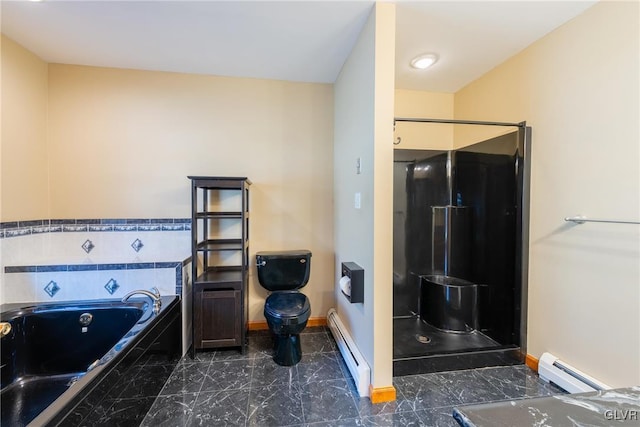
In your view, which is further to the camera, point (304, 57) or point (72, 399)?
point (304, 57)

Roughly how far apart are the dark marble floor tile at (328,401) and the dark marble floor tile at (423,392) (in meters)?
0.34

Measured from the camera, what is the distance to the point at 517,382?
1.77 m

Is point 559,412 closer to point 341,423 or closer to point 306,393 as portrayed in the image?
point 341,423

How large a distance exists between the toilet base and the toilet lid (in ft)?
0.68

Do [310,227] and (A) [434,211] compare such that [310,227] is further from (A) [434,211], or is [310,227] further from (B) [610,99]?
(B) [610,99]

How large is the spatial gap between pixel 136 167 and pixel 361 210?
205 centimetres

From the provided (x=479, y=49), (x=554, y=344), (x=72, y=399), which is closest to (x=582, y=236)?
(x=554, y=344)

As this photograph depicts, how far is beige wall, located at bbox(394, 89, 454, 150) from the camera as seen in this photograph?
9.01ft

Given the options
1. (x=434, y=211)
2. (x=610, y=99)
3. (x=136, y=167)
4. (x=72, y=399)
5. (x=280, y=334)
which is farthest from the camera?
(x=434, y=211)

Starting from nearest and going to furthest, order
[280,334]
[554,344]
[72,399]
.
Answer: [72,399] < [554,344] < [280,334]

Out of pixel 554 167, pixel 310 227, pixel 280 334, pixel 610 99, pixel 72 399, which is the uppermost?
pixel 610 99

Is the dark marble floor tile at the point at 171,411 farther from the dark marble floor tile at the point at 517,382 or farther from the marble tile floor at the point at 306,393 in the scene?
the dark marble floor tile at the point at 517,382

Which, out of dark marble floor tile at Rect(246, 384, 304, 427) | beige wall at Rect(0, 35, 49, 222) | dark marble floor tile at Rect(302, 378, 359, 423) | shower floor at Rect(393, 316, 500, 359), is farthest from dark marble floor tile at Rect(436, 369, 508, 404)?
beige wall at Rect(0, 35, 49, 222)

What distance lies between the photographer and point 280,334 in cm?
195
